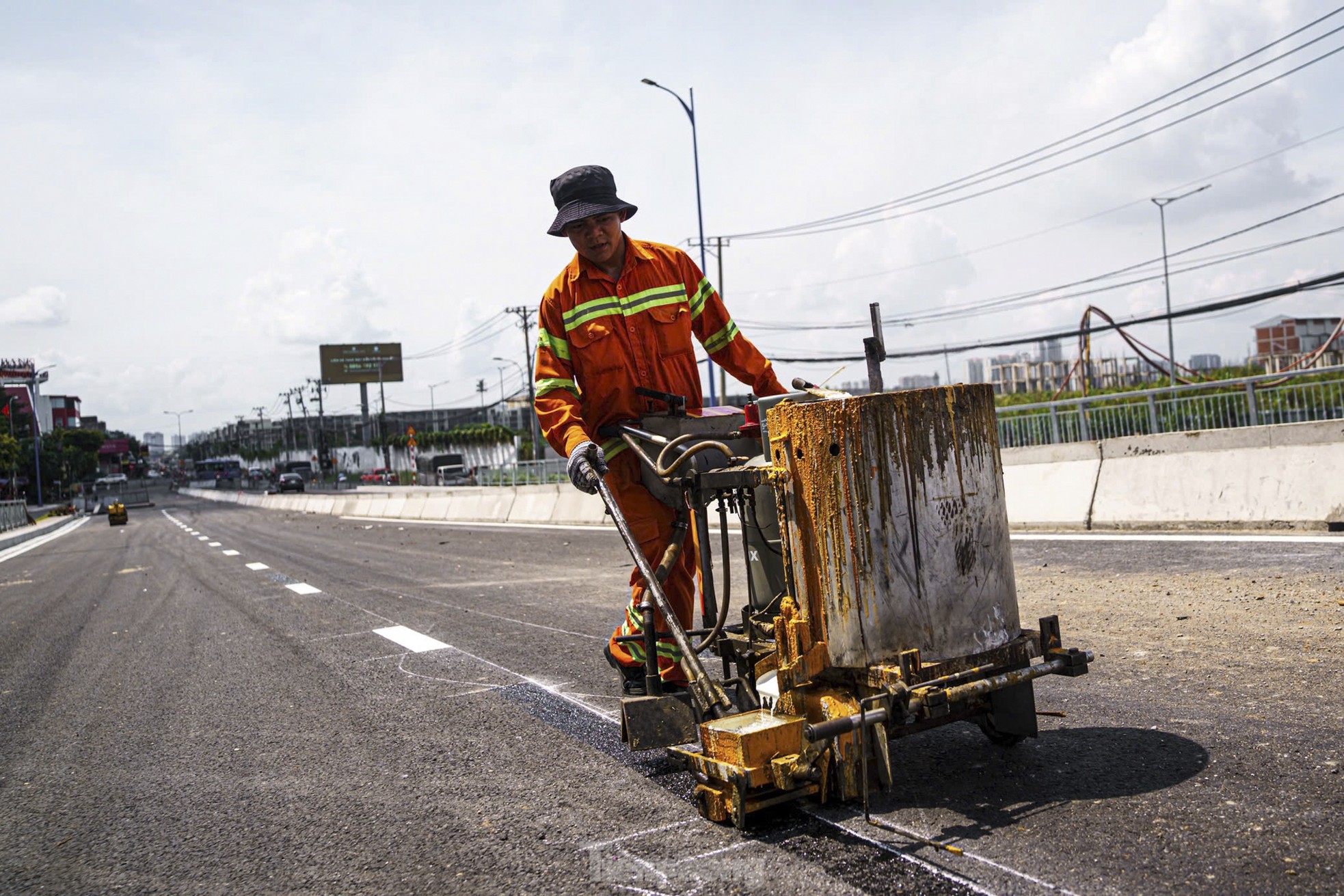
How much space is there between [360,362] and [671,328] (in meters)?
94.1

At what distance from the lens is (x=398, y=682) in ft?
16.4

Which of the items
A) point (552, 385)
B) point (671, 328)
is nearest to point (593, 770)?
point (552, 385)

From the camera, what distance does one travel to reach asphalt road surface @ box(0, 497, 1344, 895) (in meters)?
2.36

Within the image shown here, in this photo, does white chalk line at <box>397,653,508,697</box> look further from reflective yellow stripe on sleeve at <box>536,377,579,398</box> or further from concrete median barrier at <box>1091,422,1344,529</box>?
concrete median barrier at <box>1091,422,1344,529</box>

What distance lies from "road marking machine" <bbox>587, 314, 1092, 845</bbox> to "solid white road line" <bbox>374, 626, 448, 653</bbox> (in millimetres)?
3443

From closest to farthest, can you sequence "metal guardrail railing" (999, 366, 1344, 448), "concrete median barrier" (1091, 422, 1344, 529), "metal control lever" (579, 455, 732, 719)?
"metal control lever" (579, 455, 732, 719) → "concrete median barrier" (1091, 422, 1344, 529) → "metal guardrail railing" (999, 366, 1344, 448)

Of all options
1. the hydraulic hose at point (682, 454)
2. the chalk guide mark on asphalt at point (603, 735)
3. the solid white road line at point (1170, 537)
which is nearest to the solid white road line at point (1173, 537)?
the solid white road line at point (1170, 537)

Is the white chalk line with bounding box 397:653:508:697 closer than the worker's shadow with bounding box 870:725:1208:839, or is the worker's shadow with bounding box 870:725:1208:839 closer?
the worker's shadow with bounding box 870:725:1208:839

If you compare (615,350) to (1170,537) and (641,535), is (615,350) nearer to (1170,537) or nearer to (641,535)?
(641,535)

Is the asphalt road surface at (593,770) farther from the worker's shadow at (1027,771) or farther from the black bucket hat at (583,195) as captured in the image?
the black bucket hat at (583,195)

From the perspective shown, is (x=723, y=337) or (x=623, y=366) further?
(x=723, y=337)

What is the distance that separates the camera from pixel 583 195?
3666mm

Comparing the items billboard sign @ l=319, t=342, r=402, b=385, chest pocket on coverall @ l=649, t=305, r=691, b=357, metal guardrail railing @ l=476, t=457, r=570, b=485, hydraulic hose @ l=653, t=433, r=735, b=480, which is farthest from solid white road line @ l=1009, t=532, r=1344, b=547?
billboard sign @ l=319, t=342, r=402, b=385

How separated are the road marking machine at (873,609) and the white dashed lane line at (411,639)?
3432 mm
